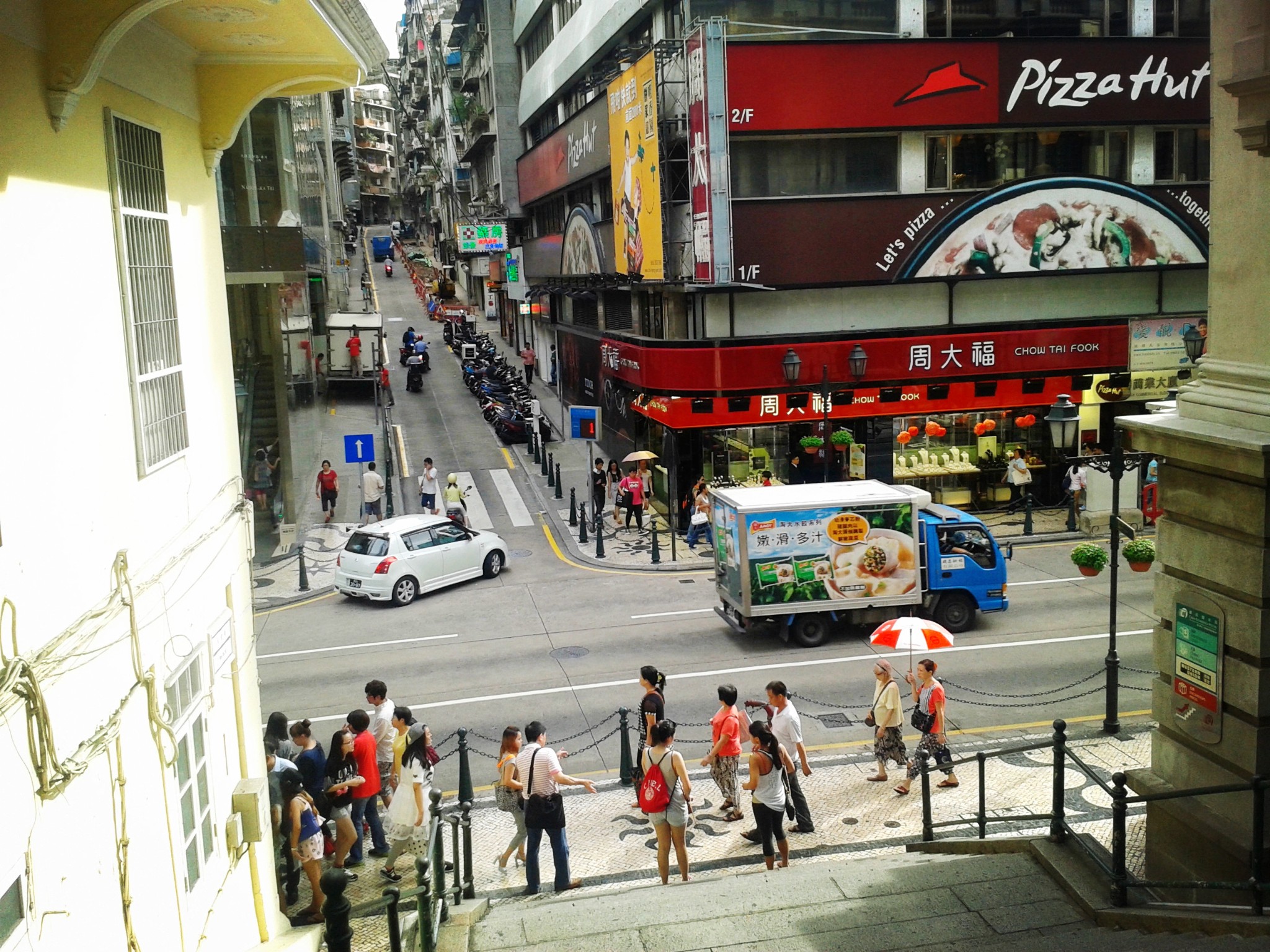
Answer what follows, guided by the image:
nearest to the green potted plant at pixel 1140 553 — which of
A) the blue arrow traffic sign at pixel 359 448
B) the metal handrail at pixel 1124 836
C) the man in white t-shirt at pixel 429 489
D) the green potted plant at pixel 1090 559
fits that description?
the green potted plant at pixel 1090 559

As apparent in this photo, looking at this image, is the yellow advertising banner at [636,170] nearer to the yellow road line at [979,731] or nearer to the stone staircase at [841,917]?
the yellow road line at [979,731]

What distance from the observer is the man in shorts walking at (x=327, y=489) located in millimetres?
29203

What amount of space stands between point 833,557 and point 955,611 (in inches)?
98.0

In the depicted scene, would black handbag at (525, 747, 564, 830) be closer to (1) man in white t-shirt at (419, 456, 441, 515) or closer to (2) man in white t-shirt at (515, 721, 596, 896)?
(2) man in white t-shirt at (515, 721, 596, 896)

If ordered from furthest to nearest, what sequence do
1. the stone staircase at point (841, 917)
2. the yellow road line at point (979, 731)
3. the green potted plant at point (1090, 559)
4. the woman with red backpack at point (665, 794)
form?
1. the yellow road line at point (979, 731)
2. the green potted plant at point (1090, 559)
3. the woman with red backpack at point (665, 794)
4. the stone staircase at point (841, 917)

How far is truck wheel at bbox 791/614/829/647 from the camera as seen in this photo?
18906 millimetres

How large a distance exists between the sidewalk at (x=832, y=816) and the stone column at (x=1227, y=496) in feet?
4.69

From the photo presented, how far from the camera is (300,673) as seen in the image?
18266 mm

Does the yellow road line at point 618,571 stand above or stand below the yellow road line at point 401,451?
below

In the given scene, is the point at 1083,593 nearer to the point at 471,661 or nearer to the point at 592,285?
the point at 471,661

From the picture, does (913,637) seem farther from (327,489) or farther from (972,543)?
(327,489)

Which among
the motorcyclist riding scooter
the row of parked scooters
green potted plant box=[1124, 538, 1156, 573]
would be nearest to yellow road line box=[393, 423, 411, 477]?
the row of parked scooters

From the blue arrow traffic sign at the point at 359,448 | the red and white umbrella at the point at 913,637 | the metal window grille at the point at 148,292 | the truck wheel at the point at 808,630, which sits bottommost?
the truck wheel at the point at 808,630

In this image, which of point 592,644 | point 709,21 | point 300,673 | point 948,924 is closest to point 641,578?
point 592,644
